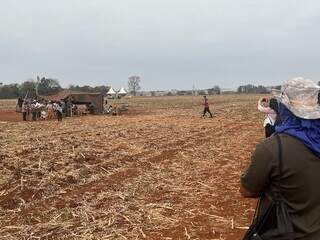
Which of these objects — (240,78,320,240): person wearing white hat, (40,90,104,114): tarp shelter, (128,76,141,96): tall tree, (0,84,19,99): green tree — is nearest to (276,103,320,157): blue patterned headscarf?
(240,78,320,240): person wearing white hat

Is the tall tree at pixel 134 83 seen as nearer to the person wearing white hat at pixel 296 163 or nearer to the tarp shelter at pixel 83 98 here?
the tarp shelter at pixel 83 98

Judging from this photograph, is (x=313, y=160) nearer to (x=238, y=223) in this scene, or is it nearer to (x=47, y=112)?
(x=238, y=223)

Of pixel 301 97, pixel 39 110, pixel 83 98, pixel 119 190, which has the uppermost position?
pixel 301 97

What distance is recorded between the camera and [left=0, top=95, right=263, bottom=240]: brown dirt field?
7449 mm

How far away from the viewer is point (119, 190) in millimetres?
9938

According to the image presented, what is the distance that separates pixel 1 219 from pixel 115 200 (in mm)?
1926

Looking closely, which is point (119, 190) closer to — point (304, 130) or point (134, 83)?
point (304, 130)

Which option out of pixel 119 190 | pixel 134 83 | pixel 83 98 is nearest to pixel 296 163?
pixel 119 190

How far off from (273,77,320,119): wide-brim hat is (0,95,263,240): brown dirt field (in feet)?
13.4

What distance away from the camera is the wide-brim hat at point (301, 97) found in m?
3.15

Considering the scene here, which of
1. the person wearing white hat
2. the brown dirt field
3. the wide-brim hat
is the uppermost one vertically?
the wide-brim hat

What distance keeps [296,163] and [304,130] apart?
20 centimetres

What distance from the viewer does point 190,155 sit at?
49.7ft

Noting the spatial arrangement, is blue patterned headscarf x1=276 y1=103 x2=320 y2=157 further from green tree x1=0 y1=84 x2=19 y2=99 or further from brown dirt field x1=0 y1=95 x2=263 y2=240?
green tree x1=0 y1=84 x2=19 y2=99
